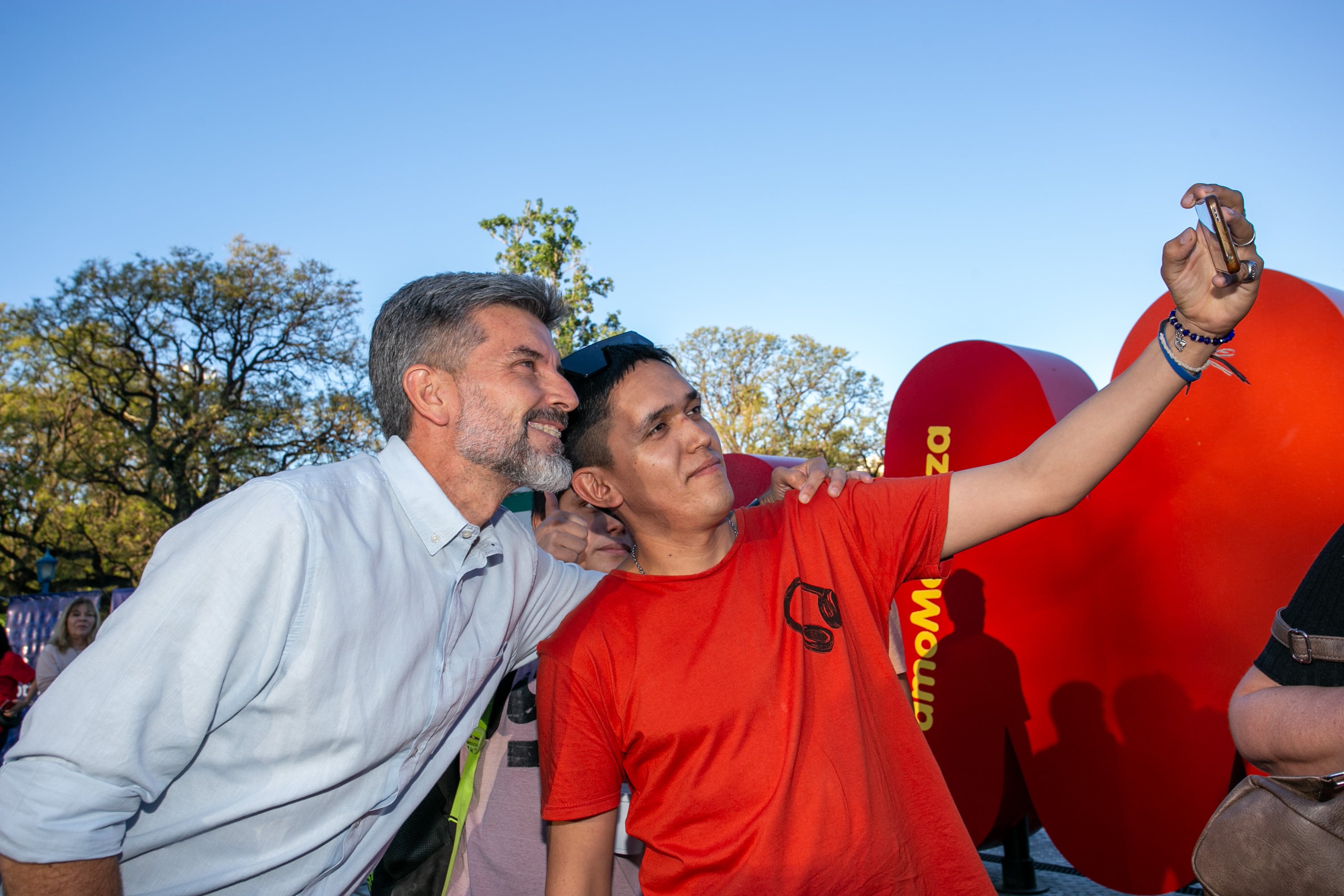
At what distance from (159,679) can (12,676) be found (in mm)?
7504

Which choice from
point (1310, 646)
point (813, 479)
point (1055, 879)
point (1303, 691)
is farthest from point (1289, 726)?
point (1055, 879)

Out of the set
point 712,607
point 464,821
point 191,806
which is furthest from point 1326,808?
point 191,806

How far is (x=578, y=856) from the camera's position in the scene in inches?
80.0

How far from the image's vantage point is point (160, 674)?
5.55ft

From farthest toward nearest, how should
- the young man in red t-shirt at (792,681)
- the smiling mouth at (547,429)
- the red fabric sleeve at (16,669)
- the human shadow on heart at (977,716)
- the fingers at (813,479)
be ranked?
the red fabric sleeve at (16,669) < the human shadow on heart at (977,716) < the smiling mouth at (547,429) < the fingers at (813,479) < the young man in red t-shirt at (792,681)

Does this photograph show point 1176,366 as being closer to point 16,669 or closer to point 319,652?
point 319,652

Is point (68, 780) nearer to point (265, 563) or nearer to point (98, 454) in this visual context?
point (265, 563)

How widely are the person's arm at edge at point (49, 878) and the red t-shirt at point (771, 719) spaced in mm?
904

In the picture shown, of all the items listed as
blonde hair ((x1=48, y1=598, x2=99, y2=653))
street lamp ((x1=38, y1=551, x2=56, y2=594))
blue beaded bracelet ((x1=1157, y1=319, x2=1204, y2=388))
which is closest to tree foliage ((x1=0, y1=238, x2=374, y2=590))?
street lamp ((x1=38, y1=551, x2=56, y2=594))

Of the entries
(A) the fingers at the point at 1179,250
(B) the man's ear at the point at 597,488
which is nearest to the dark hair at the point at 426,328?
(B) the man's ear at the point at 597,488

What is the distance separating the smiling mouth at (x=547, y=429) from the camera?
A: 2.54 meters

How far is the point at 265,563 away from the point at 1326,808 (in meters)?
2.18

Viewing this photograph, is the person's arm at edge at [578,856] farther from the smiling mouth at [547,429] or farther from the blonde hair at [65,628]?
the blonde hair at [65,628]

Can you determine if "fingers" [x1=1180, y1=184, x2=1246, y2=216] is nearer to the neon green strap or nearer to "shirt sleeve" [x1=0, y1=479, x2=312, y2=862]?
"shirt sleeve" [x1=0, y1=479, x2=312, y2=862]
